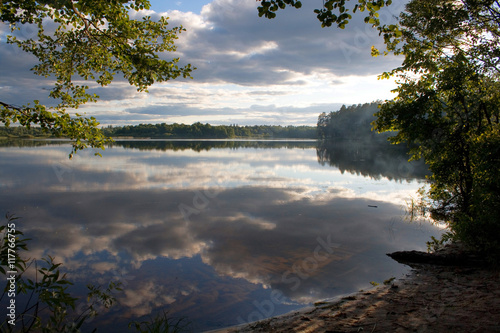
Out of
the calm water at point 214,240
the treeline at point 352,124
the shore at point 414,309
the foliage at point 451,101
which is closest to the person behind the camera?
the shore at point 414,309

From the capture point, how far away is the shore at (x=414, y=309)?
4910 millimetres

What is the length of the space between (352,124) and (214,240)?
123 metres

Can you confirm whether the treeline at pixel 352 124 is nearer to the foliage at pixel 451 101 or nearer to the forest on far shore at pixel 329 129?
the forest on far shore at pixel 329 129

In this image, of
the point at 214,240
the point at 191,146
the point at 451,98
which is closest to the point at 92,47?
the point at 214,240

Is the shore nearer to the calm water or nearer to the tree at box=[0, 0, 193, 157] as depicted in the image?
the calm water

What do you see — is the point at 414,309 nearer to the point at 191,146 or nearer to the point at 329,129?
the point at 191,146

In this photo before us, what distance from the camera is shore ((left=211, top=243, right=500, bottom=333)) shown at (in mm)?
4910

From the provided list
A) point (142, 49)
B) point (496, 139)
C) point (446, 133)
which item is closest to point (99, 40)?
point (142, 49)

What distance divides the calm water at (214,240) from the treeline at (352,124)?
97955 millimetres

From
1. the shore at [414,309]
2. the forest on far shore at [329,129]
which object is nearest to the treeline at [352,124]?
the forest on far shore at [329,129]

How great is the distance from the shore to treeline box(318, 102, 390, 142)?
106705mm

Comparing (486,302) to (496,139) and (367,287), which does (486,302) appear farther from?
(496,139)

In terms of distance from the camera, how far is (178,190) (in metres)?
21.1

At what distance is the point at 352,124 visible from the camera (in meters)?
125
